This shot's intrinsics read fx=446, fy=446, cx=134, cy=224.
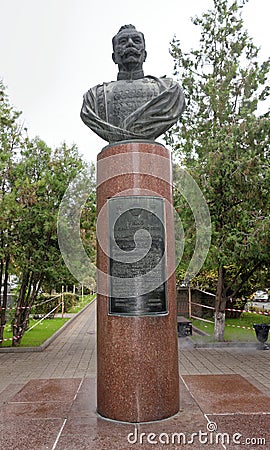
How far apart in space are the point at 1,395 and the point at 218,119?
926 centimetres

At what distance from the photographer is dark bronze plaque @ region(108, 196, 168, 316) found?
463cm

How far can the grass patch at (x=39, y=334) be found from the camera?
12242 millimetres

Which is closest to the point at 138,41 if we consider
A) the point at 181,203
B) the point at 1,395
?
the point at 1,395

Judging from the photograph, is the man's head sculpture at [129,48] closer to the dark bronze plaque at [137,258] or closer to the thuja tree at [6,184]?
the dark bronze plaque at [137,258]

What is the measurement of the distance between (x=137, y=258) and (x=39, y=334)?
34.7 ft

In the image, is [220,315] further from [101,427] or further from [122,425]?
[101,427]

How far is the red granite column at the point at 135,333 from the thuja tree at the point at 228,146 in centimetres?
555

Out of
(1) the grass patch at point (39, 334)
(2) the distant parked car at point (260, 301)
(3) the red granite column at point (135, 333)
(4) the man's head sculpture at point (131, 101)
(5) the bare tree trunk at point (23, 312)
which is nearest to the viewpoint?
(3) the red granite column at point (135, 333)

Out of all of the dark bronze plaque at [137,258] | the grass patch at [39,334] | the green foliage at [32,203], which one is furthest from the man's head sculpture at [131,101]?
the grass patch at [39,334]

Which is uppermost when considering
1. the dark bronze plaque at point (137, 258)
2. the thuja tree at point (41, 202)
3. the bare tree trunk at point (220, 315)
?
the thuja tree at point (41, 202)

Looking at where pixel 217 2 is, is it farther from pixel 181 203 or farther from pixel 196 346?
pixel 196 346

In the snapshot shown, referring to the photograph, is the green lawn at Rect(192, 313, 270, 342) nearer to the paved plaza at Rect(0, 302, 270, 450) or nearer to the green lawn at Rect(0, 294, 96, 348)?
the green lawn at Rect(0, 294, 96, 348)

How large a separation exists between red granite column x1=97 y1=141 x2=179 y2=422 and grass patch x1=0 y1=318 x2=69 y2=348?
7.80m

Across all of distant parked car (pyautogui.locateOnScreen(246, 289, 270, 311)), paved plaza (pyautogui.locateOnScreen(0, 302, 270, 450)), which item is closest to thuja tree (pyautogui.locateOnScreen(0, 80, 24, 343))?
paved plaza (pyautogui.locateOnScreen(0, 302, 270, 450))
